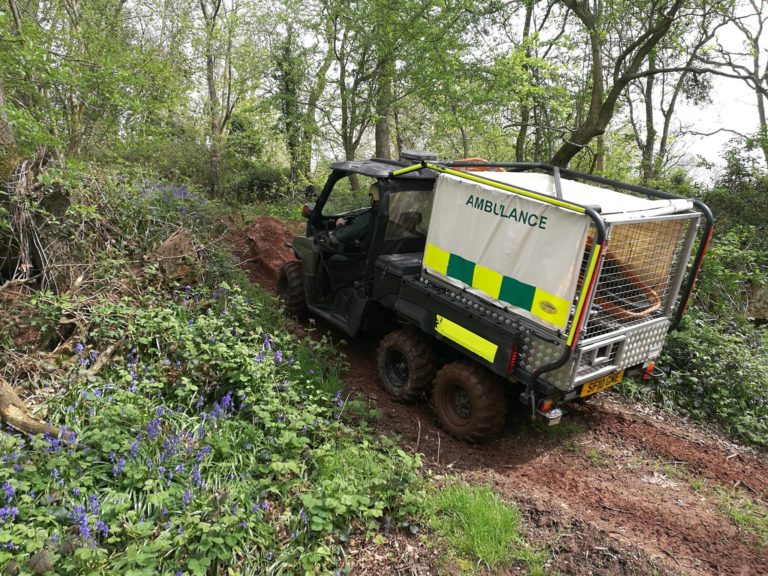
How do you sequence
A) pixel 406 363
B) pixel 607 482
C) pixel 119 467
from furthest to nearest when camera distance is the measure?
pixel 406 363
pixel 607 482
pixel 119 467

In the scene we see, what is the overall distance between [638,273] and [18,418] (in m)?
4.46

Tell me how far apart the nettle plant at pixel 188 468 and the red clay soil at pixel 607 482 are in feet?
1.37

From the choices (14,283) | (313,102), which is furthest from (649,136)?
(14,283)

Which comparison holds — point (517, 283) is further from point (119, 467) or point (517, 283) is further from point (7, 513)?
point (7, 513)

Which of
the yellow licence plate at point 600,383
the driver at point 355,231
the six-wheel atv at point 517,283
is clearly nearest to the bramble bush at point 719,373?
the six-wheel atv at point 517,283

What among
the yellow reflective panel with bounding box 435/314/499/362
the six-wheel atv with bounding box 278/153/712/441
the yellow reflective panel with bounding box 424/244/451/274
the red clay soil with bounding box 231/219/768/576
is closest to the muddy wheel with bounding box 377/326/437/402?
the six-wheel atv with bounding box 278/153/712/441

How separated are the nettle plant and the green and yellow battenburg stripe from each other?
139cm

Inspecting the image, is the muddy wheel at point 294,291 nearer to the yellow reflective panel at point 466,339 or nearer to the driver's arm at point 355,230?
the driver's arm at point 355,230

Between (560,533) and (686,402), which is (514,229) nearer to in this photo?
(560,533)

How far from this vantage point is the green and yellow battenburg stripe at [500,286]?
11.0ft

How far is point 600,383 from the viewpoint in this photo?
3732mm

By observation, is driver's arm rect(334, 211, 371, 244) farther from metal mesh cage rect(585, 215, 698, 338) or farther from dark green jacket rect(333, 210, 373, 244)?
metal mesh cage rect(585, 215, 698, 338)

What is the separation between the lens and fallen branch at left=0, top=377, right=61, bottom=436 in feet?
9.82

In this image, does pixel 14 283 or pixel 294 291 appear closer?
pixel 14 283
